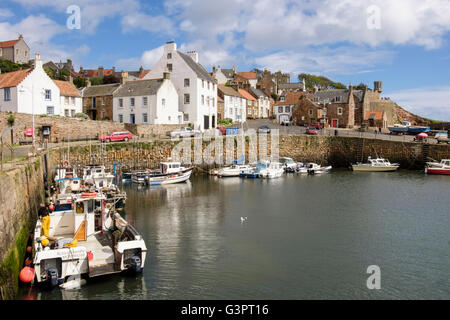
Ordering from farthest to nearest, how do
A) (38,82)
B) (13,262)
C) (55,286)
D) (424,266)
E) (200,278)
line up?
(38,82)
(424,266)
(200,278)
(55,286)
(13,262)

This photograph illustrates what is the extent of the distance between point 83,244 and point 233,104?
176 feet

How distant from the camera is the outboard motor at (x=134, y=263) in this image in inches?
535

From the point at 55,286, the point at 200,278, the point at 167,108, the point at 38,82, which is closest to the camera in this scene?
the point at 55,286

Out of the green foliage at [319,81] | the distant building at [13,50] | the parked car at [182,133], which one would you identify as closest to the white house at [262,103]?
the parked car at [182,133]

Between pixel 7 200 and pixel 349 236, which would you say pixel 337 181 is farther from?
pixel 7 200

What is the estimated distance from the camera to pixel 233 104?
66.2 m

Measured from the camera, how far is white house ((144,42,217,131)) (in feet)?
168

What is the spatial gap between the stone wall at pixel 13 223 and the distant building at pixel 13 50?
7380 centimetres

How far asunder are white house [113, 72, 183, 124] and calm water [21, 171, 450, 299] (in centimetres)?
1844

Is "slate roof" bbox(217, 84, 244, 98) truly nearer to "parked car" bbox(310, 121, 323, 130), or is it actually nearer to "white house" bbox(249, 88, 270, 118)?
"white house" bbox(249, 88, 270, 118)

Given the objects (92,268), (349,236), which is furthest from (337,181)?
(92,268)

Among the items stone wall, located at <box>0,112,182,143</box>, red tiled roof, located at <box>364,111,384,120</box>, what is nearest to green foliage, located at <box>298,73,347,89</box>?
red tiled roof, located at <box>364,111,384,120</box>
